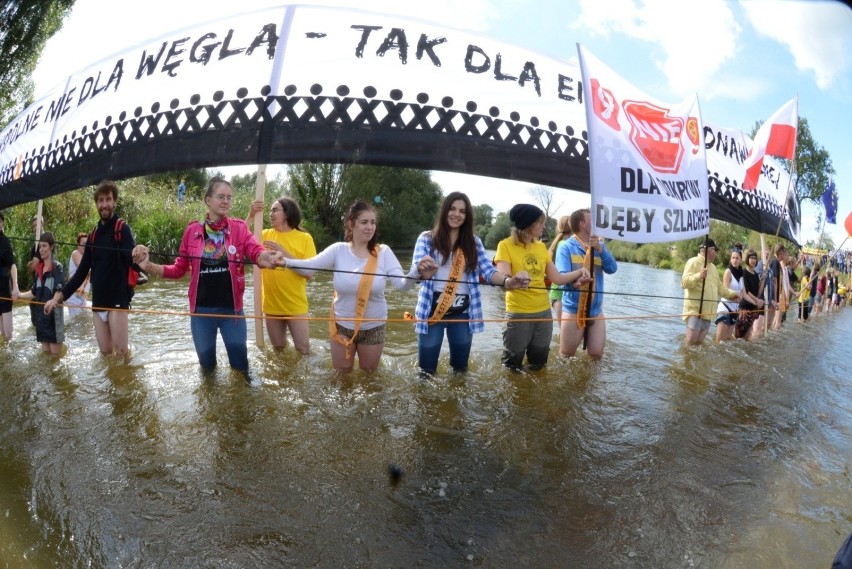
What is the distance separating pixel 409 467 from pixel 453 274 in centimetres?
170

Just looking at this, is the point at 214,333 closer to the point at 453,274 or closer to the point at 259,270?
the point at 259,270

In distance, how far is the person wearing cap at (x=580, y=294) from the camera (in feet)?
17.5

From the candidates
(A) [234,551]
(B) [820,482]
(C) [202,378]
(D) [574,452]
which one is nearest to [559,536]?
(D) [574,452]

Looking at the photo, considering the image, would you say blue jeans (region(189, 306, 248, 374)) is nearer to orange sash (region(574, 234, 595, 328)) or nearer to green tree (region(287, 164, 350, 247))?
orange sash (region(574, 234, 595, 328))

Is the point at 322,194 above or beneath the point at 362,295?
above

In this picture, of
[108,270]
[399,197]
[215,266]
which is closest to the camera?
[215,266]

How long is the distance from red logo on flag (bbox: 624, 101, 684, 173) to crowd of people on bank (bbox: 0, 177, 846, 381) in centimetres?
79

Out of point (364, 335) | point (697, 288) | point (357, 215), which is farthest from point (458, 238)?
point (697, 288)

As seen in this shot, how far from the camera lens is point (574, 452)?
3684 mm

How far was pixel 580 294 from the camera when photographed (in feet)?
17.4

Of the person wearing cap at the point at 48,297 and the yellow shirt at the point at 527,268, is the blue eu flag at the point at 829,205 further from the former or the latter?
the person wearing cap at the point at 48,297

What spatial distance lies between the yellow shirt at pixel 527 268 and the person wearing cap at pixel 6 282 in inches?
Answer: 225

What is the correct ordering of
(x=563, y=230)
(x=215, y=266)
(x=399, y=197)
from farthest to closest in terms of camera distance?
(x=399, y=197) < (x=563, y=230) < (x=215, y=266)

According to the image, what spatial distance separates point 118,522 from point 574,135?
4.46 metres
